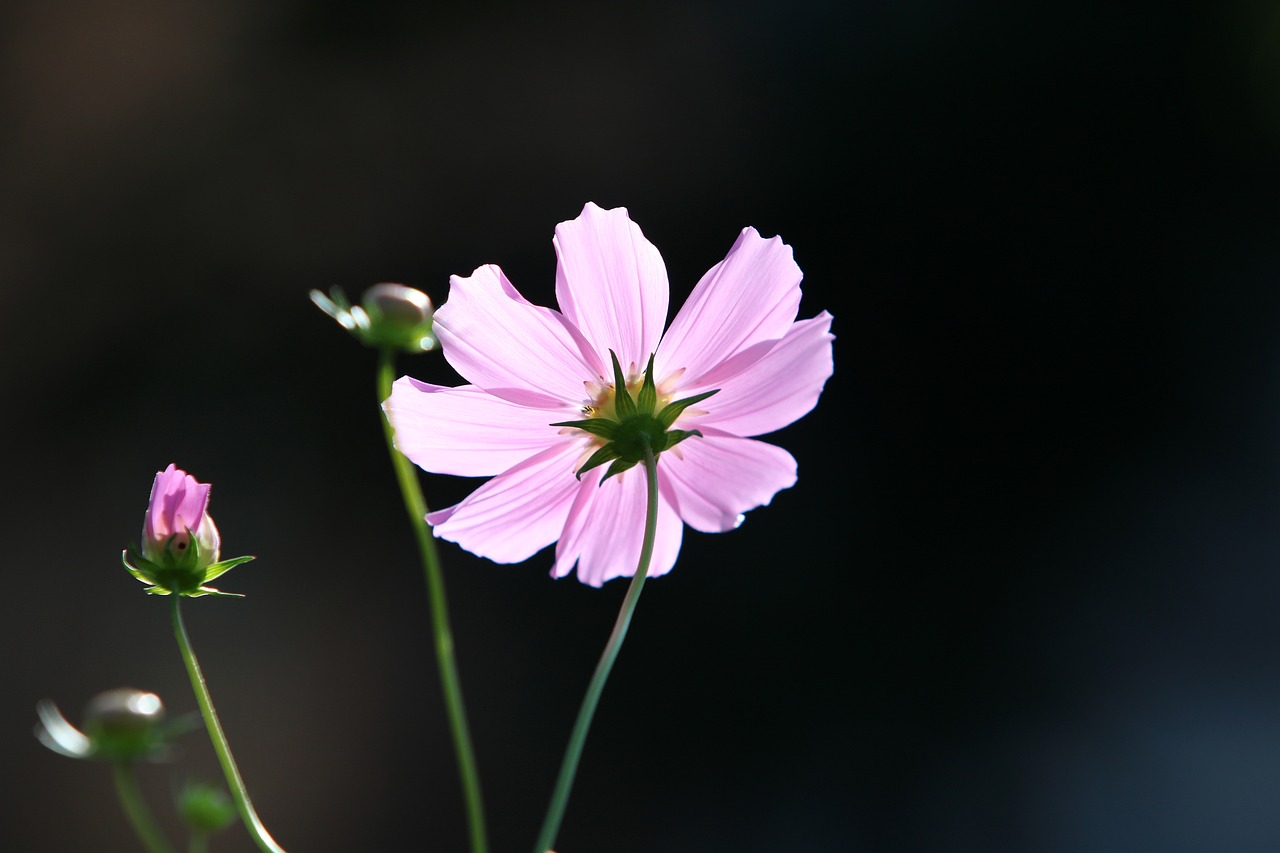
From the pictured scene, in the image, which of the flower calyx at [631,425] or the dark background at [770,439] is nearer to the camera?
the flower calyx at [631,425]

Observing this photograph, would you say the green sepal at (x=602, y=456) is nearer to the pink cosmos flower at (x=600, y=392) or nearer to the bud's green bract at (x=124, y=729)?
the pink cosmos flower at (x=600, y=392)

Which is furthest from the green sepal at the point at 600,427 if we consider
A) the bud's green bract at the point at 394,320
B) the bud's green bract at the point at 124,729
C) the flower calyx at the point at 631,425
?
the bud's green bract at the point at 124,729

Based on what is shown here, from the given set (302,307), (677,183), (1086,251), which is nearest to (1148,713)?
(1086,251)

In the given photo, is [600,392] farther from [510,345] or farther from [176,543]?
[176,543]

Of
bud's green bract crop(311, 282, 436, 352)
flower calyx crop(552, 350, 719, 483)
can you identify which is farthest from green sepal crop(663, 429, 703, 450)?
bud's green bract crop(311, 282, 436, 352)

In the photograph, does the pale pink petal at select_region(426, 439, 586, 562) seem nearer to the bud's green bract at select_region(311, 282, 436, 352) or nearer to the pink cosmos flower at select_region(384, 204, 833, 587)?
the pink cosmos flower at select_region(384, 204, 833, 587)

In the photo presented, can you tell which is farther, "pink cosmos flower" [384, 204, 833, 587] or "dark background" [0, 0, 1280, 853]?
"dark background" [0, 0, 1280, 853]

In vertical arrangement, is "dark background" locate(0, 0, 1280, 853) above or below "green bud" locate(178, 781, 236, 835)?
above

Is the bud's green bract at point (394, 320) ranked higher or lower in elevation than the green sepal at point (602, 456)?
higher

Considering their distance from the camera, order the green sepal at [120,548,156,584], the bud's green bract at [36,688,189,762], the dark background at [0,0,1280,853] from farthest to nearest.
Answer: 1. the dark background at [0,0,1280,853]
2. the bud's green bract at [36,688,189,762]
3. the green sepal at [120,548,156,584]

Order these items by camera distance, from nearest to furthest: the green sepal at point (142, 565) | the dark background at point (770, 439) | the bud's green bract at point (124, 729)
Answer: the green sepal at point (142, 565), the bud's green bract at point (124, 729), the dark background at point (770, 439)
